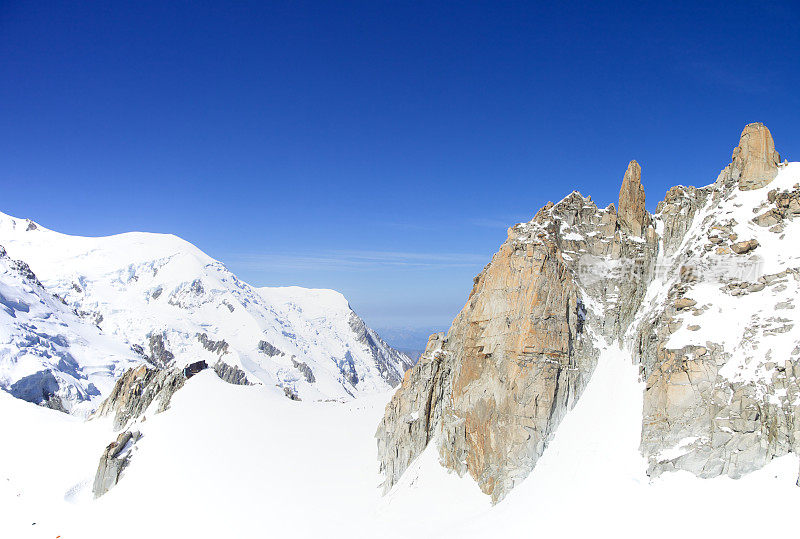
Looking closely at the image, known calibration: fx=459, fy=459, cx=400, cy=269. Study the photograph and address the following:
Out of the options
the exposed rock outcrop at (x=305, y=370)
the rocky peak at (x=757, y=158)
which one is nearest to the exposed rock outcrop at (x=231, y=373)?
the exposed rock outcrop at (x=305, y=370)

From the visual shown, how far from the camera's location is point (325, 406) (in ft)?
223

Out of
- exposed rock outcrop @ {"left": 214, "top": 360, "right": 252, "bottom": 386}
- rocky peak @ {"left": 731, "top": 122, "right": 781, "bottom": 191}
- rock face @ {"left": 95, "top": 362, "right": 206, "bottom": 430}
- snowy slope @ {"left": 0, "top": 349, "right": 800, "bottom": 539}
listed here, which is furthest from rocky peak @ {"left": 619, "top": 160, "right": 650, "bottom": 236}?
exposed rock outcrop @ {"left": 214, "top": 360, "right": 252, "bottom": 386}

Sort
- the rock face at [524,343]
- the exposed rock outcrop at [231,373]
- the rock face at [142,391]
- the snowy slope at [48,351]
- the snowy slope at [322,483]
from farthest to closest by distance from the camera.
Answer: the exposed rock outcrop at [231,373]
the snowy slope at [48,351]
the rock face at [142,391]
the rock face at [524,343]
the snowy slope at [322,483]

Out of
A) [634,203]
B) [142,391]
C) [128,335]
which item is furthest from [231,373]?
[634,203]

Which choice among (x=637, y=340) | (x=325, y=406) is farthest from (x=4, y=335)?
(x=637, y=340)

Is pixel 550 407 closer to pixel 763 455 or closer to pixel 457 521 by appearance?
pixel 457 521

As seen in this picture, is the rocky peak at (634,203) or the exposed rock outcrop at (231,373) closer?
the rocky peak at (634,203)

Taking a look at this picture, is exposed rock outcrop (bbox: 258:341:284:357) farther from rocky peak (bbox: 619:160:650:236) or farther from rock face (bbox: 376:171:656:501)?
rocky peak (bbox: 619:160:650:236)

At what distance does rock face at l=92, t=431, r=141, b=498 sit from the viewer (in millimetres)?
50344

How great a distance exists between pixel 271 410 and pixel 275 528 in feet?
79.6

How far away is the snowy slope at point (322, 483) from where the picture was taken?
84.1ft

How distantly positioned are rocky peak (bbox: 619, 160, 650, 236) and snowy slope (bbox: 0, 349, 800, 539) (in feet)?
39.2

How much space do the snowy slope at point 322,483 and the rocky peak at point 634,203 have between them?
11961 mm

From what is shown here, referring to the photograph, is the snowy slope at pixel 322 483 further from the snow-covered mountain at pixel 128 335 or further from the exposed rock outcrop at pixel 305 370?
the exposed rock outcrop at pixel 305 370
